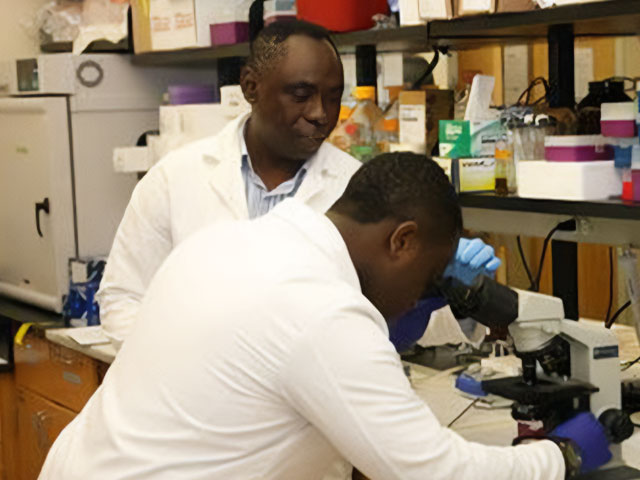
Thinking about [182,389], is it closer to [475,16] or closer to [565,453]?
[565,453]

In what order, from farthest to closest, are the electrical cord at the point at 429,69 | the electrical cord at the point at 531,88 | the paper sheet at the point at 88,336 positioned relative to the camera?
the paper sheet at the point at 88,336 < the electrical cord at the point at 429,69 < the electrical cord at the point at 531,88

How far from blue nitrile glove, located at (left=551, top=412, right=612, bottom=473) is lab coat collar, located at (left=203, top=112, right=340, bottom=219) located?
820 millimetres

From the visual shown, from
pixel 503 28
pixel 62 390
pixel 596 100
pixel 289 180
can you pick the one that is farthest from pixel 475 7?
pixel 62 390

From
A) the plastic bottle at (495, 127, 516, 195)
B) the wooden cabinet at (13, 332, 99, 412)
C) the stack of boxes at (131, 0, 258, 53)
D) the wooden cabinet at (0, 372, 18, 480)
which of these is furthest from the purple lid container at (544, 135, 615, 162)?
the wooden cabinet at (0, 372, 18, 480)

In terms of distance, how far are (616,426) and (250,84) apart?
1138mm

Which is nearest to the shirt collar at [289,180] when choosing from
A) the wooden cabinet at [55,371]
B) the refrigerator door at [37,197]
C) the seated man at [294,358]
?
the seated man at [294,358]

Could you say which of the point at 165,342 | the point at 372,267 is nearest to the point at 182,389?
the point at 165,342

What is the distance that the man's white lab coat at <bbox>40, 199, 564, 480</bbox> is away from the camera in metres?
1.39

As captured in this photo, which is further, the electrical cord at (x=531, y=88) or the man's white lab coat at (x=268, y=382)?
the electrical cord at (x=531, y=88)

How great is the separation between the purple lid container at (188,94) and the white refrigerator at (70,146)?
25cm

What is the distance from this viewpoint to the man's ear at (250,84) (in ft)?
8.15

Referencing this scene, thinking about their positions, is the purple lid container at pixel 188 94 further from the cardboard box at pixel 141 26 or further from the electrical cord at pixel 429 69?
the electrical cord at pixel 429 69

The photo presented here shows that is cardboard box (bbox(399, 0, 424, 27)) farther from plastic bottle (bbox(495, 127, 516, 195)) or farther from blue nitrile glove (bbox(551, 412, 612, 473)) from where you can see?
blue nitrile glove (bbox(551, 412, 612, 473))

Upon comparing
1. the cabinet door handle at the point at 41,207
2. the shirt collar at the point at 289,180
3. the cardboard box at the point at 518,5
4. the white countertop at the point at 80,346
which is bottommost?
the white countertop at the point at 80,346
